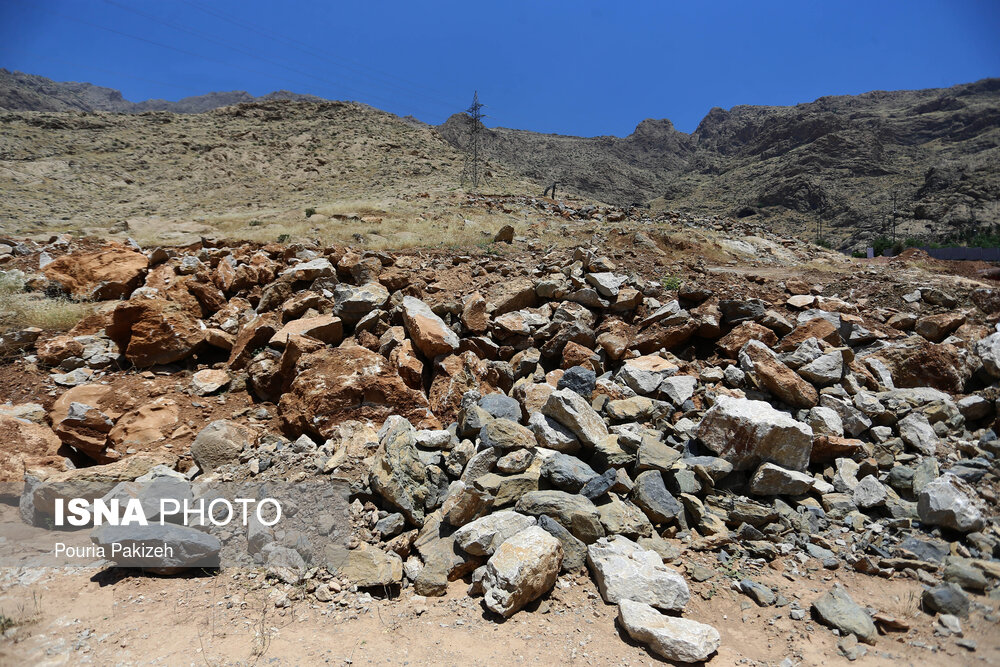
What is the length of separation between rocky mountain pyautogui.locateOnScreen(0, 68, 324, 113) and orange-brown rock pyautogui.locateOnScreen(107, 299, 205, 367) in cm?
7319

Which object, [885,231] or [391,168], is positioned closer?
[391,168]

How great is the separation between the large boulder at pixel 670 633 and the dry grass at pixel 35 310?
824cm

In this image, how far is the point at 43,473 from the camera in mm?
4410

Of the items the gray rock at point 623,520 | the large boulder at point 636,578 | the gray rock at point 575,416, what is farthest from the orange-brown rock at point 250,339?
the large boulder at point 636,578

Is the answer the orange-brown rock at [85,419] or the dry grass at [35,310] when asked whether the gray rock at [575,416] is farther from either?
the dry grass at [35,310]

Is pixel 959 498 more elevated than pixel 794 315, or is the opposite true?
pixel 794 315

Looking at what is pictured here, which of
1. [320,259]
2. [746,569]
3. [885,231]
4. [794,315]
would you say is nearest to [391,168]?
[320,259]

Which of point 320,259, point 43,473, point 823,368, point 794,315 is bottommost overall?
point 43,473

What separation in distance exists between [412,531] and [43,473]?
11.7ft

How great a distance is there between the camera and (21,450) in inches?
183

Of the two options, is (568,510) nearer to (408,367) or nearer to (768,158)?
(408,367)

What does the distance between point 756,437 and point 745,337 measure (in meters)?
2.30

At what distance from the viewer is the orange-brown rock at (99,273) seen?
303 inches

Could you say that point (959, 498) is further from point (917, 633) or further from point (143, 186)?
point (143, 186)
